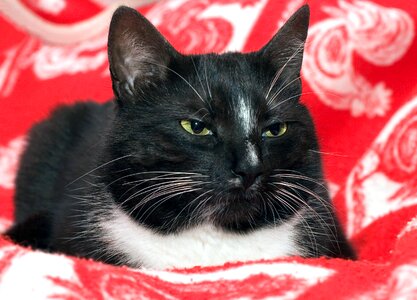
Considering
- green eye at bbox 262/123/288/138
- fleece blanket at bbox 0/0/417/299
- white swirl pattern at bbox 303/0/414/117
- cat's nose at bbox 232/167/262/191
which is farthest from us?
white swirl pattern at bbox 303/0/414/117

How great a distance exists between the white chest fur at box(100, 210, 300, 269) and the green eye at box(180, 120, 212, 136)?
18 cm

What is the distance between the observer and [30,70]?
2.01 meters

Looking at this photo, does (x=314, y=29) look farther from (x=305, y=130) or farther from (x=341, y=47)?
(x=305, y=130)

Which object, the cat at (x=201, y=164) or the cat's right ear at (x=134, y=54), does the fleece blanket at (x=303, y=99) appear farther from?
the cat's right ear at (x=134, y=54)

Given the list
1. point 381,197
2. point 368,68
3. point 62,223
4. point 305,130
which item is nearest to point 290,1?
point 368,68

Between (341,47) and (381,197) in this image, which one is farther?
(341,47)

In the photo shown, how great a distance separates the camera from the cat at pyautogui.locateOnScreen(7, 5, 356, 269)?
1088 millimetres

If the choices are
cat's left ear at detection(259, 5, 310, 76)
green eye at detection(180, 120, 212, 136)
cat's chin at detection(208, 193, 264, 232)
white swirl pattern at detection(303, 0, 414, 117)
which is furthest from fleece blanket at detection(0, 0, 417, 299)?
cat's left ear at detection(259, 5, 310, 76)

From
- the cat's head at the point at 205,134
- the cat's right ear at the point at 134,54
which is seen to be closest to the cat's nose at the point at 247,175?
the cat's head at the point at 205,134

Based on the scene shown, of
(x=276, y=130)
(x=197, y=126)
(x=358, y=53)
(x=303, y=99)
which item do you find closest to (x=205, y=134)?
(x=197, y=126)

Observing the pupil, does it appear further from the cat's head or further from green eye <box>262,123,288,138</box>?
green eye <box>262,123,288,138</box>

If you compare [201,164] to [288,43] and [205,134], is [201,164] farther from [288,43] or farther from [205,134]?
[288,43]

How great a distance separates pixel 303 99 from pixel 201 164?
69cm

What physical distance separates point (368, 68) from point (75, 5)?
956 mm
